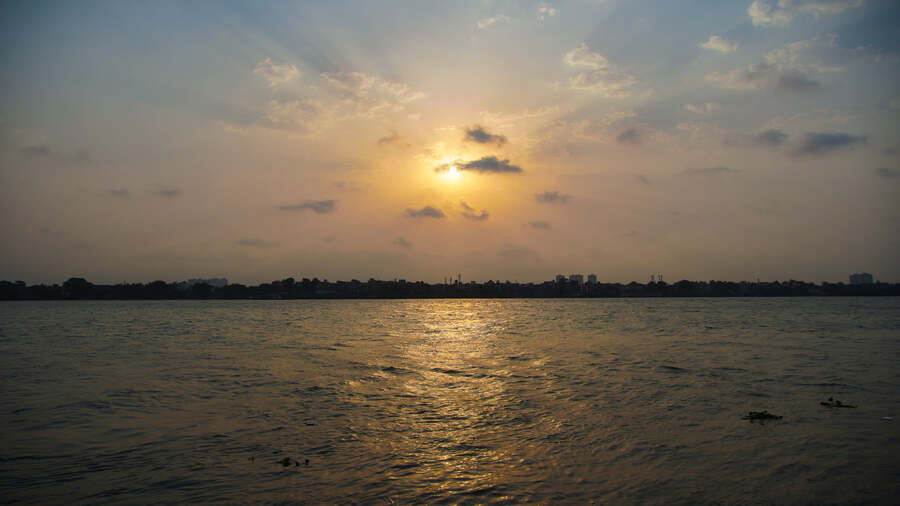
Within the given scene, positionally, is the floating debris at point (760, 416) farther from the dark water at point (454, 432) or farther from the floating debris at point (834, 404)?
the floating debris at point (834, 404)

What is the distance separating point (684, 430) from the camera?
1609cm

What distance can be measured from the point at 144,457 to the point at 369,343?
34.5 metres

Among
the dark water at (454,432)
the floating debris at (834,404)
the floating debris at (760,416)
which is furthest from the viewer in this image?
the floating debris at (834,404)

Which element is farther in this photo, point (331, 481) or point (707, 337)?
point (707, 337)

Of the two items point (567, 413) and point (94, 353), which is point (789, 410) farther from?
point (94, 353)

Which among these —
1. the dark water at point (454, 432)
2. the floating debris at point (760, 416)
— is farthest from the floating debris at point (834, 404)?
the floating debris at point (760, 416)

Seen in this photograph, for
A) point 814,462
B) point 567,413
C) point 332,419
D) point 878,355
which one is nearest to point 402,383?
point 332,419

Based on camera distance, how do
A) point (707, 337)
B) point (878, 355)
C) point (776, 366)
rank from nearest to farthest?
1. point (776, 366)
2. point (878, 355)
3. point (707, 337)

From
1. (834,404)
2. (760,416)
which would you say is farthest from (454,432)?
(834,404)

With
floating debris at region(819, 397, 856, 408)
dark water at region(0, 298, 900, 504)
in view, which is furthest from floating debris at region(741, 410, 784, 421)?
floating debris at region(819, 397, 856, 408)

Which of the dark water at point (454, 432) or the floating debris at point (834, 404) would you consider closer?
the dark water at point (454, 432)

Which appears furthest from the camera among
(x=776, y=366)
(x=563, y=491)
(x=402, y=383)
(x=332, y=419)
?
(x=776, y=366)

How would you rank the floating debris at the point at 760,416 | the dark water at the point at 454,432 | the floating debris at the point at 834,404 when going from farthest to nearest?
the floating debris at the point at 834,404, the floating debris at the point at 760,416, the dark water at the point at 454,432

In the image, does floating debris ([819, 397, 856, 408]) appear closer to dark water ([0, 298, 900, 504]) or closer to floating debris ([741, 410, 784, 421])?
dark water ([0, 298, 900, 504])
